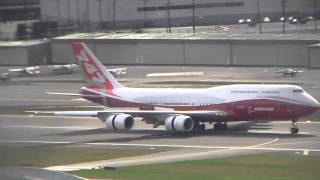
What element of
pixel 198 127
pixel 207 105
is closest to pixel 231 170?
pixel 198 127

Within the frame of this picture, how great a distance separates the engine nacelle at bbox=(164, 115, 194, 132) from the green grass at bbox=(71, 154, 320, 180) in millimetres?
12718

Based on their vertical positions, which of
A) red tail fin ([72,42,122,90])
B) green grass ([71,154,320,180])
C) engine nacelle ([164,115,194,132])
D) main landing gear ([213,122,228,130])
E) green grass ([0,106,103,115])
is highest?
red tail fin ([72,42,122,90])

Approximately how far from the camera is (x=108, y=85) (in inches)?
2368

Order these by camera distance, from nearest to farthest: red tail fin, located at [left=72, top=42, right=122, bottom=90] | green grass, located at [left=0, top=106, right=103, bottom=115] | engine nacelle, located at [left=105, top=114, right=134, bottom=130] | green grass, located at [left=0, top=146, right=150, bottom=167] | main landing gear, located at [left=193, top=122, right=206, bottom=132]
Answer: green grass, located at [left=0, top=146, right=150, bottom=167] → engine nacelle, located at [left=105, top=114, right=134, bottom=130] → main landing gear, located at [left=193, top=122, right=206, bottom=132] → red tail fin, located at [left=72, top=42, right=122, bottom=90] → green grass, located at [left=0, top=106, right=103, bottom=115]

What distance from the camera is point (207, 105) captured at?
54.6 meters

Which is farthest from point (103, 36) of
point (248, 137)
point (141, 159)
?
point (141, 159)

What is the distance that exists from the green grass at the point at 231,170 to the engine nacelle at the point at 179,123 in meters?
12.7

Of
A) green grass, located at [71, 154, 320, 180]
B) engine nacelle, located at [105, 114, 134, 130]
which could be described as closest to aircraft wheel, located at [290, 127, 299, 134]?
engine nacelle, located at [105, 114, 134, 130]

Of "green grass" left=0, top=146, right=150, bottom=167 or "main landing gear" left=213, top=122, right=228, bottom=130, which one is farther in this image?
"main landing gear" left=213, top=122, right=228, bottom=130

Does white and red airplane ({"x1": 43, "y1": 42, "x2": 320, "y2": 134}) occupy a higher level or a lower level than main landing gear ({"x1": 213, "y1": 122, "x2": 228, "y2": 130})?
higher

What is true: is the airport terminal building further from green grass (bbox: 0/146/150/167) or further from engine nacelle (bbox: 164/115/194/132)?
green grass (bbox: 0/146/150/167)

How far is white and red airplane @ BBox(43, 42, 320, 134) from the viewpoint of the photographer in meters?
51.7

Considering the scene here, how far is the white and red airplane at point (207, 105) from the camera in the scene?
51719 mm

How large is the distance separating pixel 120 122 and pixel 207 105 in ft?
20.1
